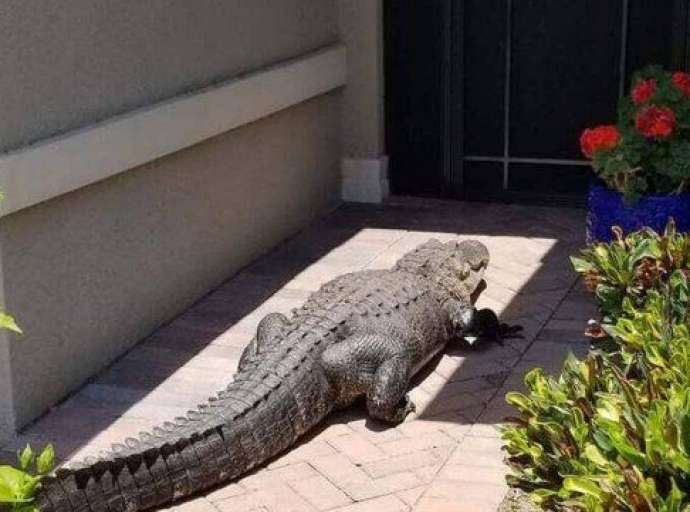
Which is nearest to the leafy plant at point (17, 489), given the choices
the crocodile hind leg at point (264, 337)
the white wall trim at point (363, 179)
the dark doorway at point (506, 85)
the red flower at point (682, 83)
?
the crocodile hind leg at point (264, 337)

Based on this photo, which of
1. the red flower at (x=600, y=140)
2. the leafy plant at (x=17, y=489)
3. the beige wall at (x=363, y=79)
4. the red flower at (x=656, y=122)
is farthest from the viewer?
the beige wall at (x=363, y=79)

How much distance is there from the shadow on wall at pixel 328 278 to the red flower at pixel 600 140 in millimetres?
826

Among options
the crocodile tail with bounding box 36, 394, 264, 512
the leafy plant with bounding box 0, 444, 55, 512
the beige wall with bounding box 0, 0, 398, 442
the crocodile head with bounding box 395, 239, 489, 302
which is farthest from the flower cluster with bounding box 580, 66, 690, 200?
the leafy plant with bounding box 0, 444, 55, 512

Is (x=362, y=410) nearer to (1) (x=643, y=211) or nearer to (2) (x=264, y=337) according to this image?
(2) (x=264, y=337)

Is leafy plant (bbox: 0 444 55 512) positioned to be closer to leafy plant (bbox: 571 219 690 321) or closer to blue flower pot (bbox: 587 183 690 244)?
leafy plant (bbox: 571 219 690 321)

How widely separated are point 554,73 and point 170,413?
4726 millimetres

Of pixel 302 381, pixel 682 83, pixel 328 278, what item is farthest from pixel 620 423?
pixel 682 83

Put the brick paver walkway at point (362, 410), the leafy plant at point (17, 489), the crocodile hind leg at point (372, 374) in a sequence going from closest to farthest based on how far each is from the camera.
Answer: the leafy plant at point (17, 489) → the brick paver walkway at point (362, 410) → the crocodile hind leg at point (372, 374)

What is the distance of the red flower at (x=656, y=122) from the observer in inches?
285

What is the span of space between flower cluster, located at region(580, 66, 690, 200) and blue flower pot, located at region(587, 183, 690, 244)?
0.06 meters

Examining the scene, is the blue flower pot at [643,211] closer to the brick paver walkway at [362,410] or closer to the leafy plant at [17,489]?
the brick paver walkway at [362,410]

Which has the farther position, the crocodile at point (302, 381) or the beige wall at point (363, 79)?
the beige wall at point (363, 79)

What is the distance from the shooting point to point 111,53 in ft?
20.9

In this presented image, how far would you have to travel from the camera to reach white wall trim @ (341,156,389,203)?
9.62 metres
